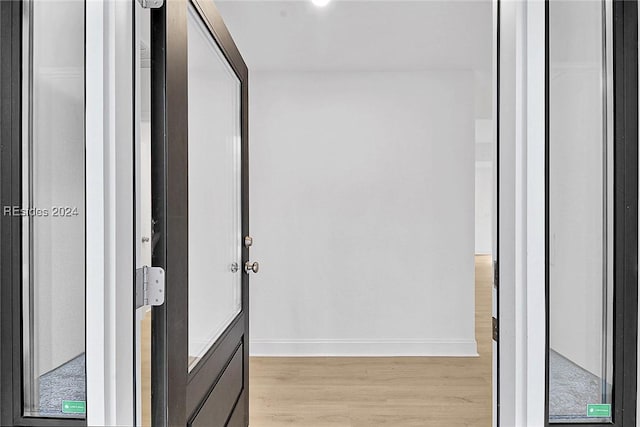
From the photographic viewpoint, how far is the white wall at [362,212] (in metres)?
4.08

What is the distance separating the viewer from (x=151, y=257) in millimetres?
1243

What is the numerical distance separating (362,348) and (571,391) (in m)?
2.99

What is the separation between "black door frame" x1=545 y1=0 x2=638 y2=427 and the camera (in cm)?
119

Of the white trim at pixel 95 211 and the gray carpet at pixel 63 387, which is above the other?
the white trim at pixel 95 211

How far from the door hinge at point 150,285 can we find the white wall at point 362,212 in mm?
2912

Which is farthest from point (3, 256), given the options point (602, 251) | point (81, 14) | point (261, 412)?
point (261, 412)

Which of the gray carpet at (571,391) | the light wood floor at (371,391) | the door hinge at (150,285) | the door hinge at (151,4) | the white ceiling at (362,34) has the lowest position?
the light wood floor at (371,391)

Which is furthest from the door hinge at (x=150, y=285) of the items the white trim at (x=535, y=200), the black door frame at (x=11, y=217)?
the white trim at (x=535, y=200)

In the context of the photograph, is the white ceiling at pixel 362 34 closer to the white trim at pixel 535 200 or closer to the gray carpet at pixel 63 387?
the white trim at pixel 535 200

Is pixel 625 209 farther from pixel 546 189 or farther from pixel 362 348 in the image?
pixel 362 348

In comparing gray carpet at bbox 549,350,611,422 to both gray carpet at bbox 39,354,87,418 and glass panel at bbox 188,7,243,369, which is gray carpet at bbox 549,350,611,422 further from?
gray carpet at bbox 39,354,87,418

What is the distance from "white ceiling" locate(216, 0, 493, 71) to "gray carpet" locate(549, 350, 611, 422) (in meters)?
2.24

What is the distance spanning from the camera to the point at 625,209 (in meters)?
1.19

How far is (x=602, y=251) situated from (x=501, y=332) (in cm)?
33
